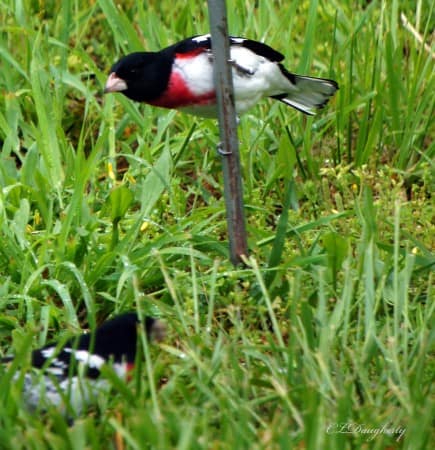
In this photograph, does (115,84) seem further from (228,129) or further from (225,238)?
(225,238)

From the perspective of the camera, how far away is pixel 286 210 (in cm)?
368

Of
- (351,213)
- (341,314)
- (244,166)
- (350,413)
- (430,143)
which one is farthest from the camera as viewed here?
(430,143)

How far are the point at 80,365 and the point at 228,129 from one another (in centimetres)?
92

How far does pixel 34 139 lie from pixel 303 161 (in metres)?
1.05

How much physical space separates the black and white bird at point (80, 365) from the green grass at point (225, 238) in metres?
0.05

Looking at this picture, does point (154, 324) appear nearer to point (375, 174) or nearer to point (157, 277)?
point (157, 277)

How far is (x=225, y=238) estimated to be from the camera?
A: 13.9 feet

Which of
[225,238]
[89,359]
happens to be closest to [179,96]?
[225,238]

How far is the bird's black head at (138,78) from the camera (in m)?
3.80

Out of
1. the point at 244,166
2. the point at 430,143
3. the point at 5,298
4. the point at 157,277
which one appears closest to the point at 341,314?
the point at 157,277

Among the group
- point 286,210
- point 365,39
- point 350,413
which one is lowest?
point 350,413

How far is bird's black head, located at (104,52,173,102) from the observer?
12.5 feet

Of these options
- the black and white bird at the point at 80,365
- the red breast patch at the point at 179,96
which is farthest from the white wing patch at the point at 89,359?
the red breast patch at the point at 179,96

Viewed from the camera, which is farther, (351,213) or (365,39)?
(365,39)
